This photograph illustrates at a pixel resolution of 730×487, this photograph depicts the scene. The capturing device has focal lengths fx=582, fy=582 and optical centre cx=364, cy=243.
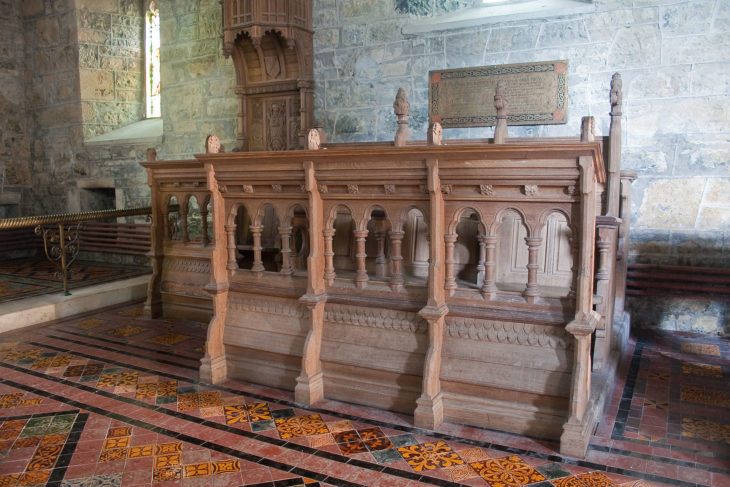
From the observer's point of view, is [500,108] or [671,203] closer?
[500,108]

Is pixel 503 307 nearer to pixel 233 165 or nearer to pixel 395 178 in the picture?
pixel 395 178

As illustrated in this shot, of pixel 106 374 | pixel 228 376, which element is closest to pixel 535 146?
pixel 228 376

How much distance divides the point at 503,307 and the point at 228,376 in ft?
5.80

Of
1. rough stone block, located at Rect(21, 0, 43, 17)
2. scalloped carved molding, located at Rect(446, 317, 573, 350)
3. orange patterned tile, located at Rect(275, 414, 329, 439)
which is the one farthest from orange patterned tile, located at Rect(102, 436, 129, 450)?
rough stone block, located at Rect(21, 0, 43, 17)

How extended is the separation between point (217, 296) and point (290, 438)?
1.12 meters

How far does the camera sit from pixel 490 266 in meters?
2.84

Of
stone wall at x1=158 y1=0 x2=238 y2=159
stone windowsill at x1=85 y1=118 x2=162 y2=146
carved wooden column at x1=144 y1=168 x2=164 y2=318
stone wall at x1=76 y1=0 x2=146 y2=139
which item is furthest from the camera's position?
stone wall at x1=76 y1=0 x2=146 y2=139

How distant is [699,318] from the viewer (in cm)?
475

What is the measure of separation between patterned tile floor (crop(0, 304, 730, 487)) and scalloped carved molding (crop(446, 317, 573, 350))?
451 mm

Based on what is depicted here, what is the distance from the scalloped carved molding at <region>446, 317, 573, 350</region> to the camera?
2.72m

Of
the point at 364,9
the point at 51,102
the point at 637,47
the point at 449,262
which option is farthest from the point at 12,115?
the point at 637,47

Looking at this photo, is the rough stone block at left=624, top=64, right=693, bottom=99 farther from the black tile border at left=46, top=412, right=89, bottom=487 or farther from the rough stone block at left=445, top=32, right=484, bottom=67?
the black tile border at left=46, top=412, right=89, bottom=487

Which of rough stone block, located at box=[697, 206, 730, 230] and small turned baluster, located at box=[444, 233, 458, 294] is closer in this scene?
small turned baluster, located at box=[444, 233, 458, 294]

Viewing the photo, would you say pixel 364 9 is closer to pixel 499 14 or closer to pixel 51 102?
pixel 499 14
